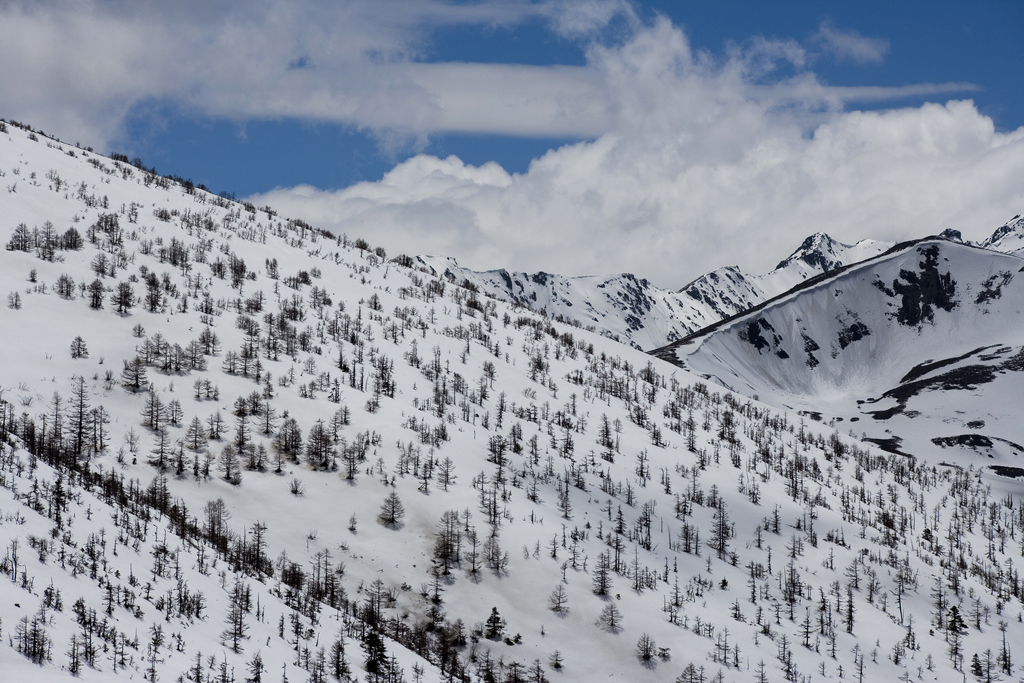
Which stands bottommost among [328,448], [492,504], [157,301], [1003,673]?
[1003,673]

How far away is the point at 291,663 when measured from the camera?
2134cm

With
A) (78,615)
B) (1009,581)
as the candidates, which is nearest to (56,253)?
(78,615)

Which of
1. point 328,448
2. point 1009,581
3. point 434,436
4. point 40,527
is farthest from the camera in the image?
point 1009,581

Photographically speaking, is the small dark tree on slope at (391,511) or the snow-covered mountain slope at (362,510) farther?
the small dark tree on slope at (391,511)

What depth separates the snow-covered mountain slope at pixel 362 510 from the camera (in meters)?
22.4

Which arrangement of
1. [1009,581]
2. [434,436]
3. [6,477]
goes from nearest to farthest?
[6,477] → [434,436] → [1009,581]

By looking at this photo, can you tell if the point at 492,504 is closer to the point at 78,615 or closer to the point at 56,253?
the point at 78,615

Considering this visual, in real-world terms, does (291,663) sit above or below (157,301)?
below

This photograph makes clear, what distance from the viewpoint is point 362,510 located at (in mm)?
37781

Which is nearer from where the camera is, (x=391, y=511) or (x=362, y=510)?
(x=362, y=510)

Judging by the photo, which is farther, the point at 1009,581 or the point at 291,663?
the point at 1009,581

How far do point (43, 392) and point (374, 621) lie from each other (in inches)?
824

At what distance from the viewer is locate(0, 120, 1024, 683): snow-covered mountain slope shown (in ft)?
73.6

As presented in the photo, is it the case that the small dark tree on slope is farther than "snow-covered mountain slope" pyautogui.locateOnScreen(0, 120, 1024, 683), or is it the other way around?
the small dark tree on slope
